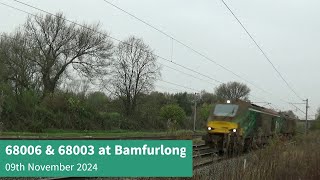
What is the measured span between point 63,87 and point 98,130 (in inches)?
377

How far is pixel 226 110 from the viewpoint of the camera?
25.0 m

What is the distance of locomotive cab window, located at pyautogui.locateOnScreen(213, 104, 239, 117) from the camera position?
81.1 ft

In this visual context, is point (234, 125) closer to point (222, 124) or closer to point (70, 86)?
point (222, 124)

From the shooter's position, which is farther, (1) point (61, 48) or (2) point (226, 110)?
(1) point (61, 48)

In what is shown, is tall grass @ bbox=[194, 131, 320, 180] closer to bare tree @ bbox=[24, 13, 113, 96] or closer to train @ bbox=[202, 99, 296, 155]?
train @ bbox=[202, 99, 296, 155]

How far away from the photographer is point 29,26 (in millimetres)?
51375

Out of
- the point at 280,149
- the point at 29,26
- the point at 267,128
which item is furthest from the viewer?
the point at 29,26

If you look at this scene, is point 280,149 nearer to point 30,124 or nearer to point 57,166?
point 57,166

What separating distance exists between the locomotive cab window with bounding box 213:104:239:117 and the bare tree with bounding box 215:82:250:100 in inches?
1750

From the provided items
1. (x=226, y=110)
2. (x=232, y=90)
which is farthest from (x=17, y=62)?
(x=232, y=90)

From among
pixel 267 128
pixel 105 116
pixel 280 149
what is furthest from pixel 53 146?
pixel 105 116

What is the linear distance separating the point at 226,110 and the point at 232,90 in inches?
2051

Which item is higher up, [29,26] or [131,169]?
[29,26]

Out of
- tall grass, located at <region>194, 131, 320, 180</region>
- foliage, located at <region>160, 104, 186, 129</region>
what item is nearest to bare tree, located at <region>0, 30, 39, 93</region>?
foliage, located at <region>160, 104, 186, 129</region>
